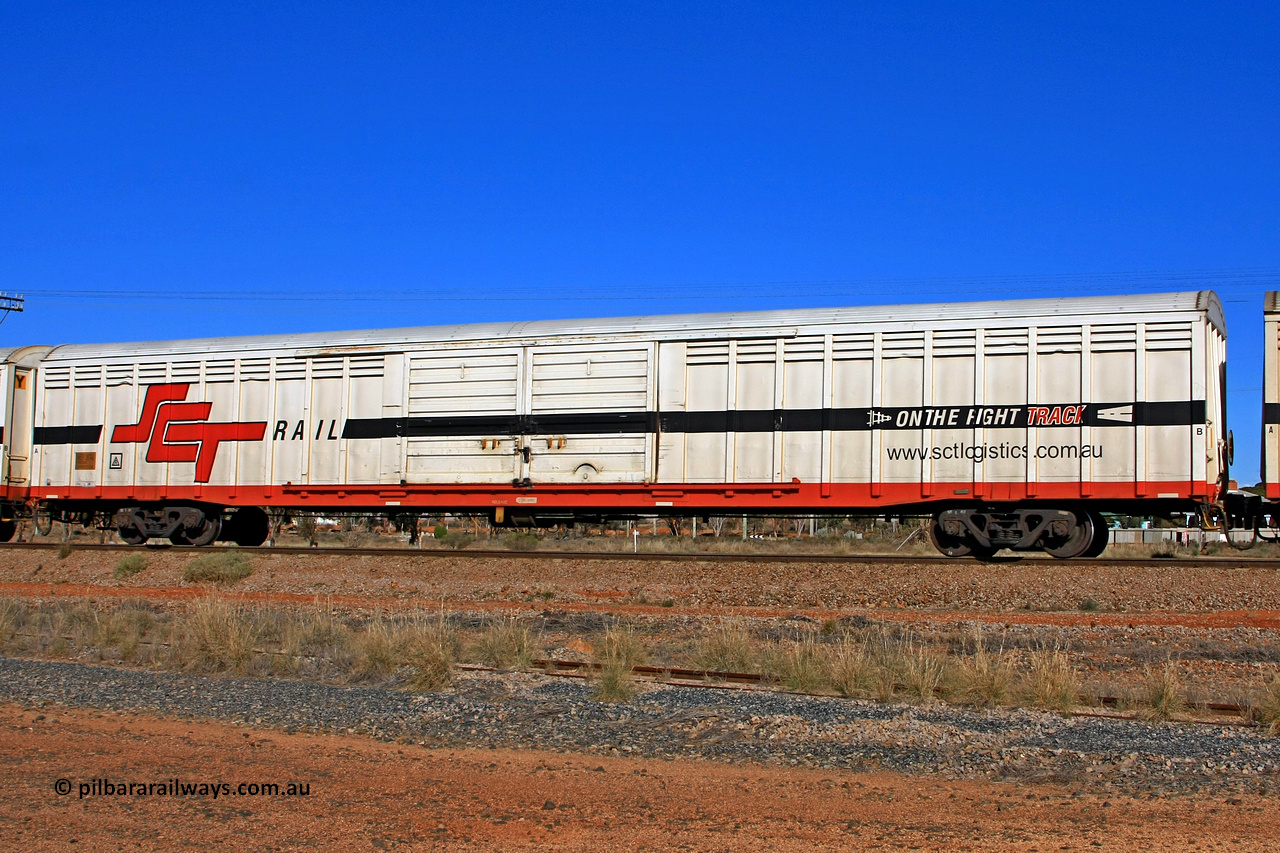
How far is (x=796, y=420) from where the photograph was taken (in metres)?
15.2

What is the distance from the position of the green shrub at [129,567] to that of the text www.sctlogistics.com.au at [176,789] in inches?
478

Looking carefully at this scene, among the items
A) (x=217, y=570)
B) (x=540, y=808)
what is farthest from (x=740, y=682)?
(x=217, y=570)

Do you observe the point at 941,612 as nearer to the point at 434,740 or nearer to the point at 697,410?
the point at 697,410

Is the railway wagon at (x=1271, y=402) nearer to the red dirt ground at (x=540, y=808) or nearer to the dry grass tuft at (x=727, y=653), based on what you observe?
the dry grass tuft at (x=727, y=653)

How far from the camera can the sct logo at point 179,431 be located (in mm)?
17781

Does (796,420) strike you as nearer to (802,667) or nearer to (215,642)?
(802,667)

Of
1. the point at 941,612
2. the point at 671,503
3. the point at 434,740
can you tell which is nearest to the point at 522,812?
the point at 434,740

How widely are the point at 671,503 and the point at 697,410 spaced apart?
1.42 meters

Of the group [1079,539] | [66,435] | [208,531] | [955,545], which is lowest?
[208,531]

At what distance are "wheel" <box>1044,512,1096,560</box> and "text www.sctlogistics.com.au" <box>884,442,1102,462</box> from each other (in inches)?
44.6

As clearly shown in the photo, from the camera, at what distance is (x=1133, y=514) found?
14656 mm

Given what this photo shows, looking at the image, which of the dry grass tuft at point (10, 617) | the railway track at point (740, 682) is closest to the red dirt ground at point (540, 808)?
the railway track at point (740, 682)

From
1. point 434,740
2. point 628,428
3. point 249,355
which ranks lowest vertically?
point 434,740

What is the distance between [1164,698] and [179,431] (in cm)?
1571
